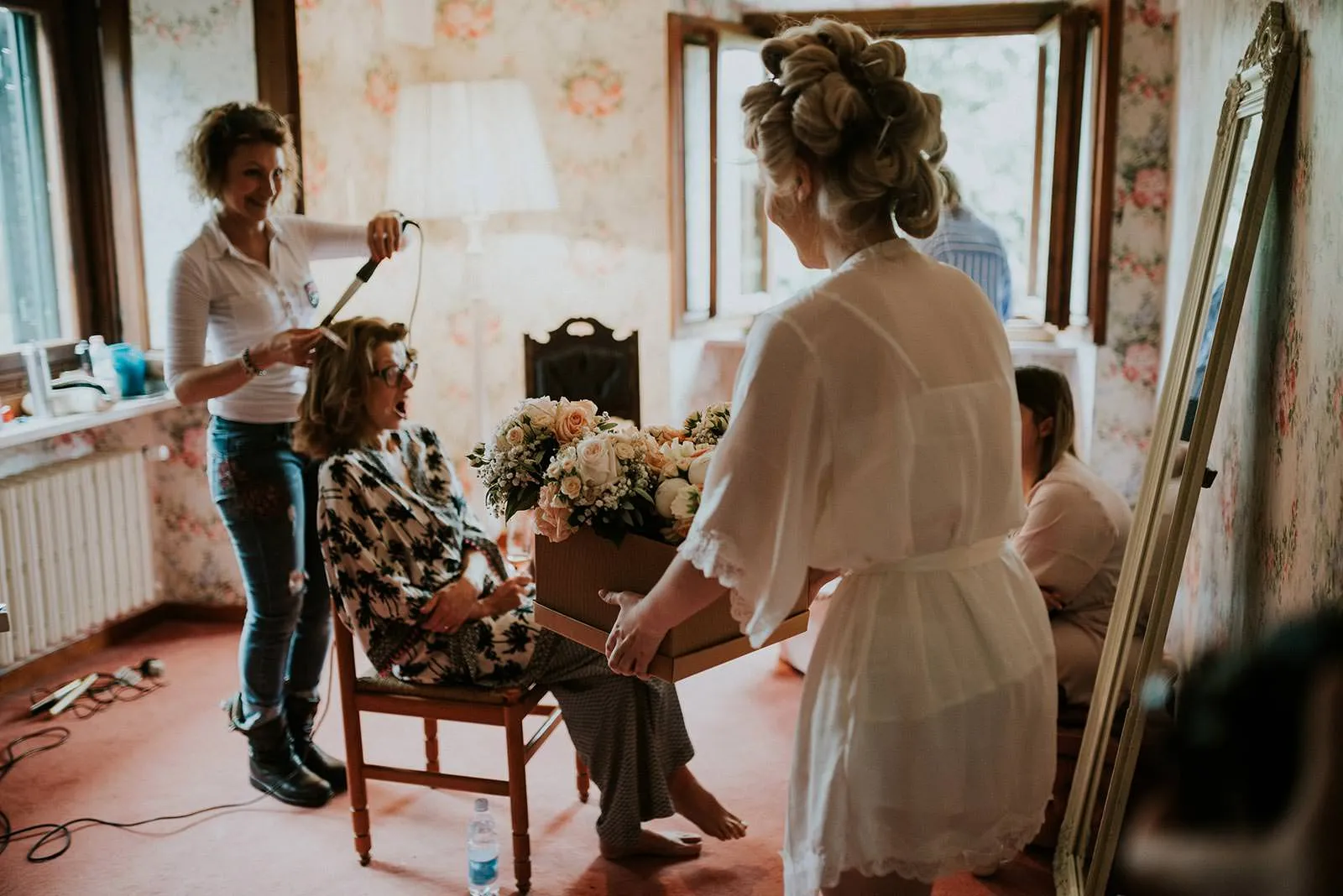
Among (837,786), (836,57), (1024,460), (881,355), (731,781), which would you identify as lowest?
(731,781)

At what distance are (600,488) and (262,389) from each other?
1334 mm

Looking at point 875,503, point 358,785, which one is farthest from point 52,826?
point 875,503

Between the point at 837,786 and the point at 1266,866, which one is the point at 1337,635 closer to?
the point at 1266,866

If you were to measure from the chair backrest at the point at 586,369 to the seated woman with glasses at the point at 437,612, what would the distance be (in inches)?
49.0

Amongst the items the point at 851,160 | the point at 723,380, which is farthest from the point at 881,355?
the point at 723,380

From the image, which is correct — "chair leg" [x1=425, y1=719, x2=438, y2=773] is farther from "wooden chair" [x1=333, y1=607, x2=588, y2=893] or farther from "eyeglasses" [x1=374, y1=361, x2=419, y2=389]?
"eyeglasses" [x1=374, y1=361, x2=419, y2=389]

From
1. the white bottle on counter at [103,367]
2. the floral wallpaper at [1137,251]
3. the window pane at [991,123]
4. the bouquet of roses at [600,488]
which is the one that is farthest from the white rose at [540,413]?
the window pane at [991,123]

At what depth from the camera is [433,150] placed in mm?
3939

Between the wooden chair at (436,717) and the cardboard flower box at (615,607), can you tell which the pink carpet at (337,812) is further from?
the cardboard flower box at (615,607)

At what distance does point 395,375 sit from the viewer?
2.58 m

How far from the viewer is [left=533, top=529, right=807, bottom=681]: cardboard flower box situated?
1738 millimetres

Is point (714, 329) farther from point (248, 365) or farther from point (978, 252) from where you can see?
point (248, 365)

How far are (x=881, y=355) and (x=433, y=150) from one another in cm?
288

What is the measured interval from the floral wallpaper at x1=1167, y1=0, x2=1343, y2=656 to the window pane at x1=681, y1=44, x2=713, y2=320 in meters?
2.11
